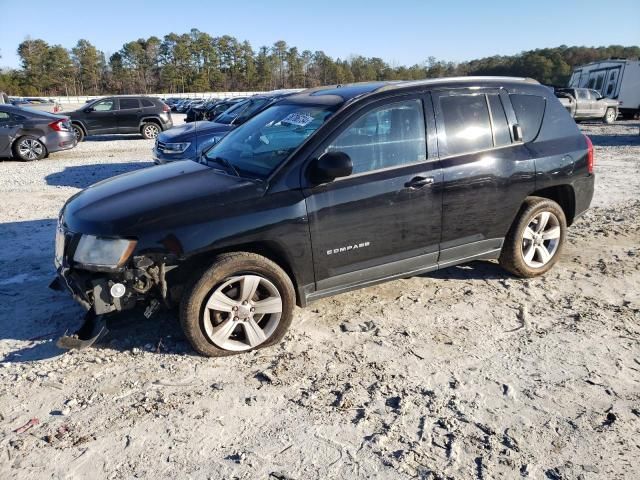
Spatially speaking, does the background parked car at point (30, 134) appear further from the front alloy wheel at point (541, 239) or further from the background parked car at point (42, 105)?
the front alloy wheel at point (541, 239)

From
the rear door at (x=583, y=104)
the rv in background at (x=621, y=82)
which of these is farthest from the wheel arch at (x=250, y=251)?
the rv in background at (x=621, y=82)

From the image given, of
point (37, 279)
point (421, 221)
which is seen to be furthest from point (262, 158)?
point (37, 279)

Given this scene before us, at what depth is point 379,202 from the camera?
3811 mm

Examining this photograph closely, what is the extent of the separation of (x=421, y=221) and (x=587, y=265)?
2375 millimetres

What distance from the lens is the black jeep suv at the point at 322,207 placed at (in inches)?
132

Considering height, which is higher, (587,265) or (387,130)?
(387,130)

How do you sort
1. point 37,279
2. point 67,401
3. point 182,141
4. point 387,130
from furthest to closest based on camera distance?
point 182,141 → point 37,279 → point 387,130 → point 67,401

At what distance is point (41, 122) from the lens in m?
12.7

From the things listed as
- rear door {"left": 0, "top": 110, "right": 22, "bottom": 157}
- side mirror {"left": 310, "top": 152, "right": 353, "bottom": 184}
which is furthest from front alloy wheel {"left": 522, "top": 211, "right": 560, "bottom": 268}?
rear door {"left": 0, "top": 110, "right": 22, "bottom": 157}

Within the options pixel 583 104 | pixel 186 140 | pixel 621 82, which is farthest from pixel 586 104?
pixel 186 140

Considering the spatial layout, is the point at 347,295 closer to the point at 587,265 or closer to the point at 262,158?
the point at 262,158

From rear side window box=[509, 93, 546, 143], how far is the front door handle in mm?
1265

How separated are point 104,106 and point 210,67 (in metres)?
93.6

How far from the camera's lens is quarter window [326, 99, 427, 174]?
380cm
